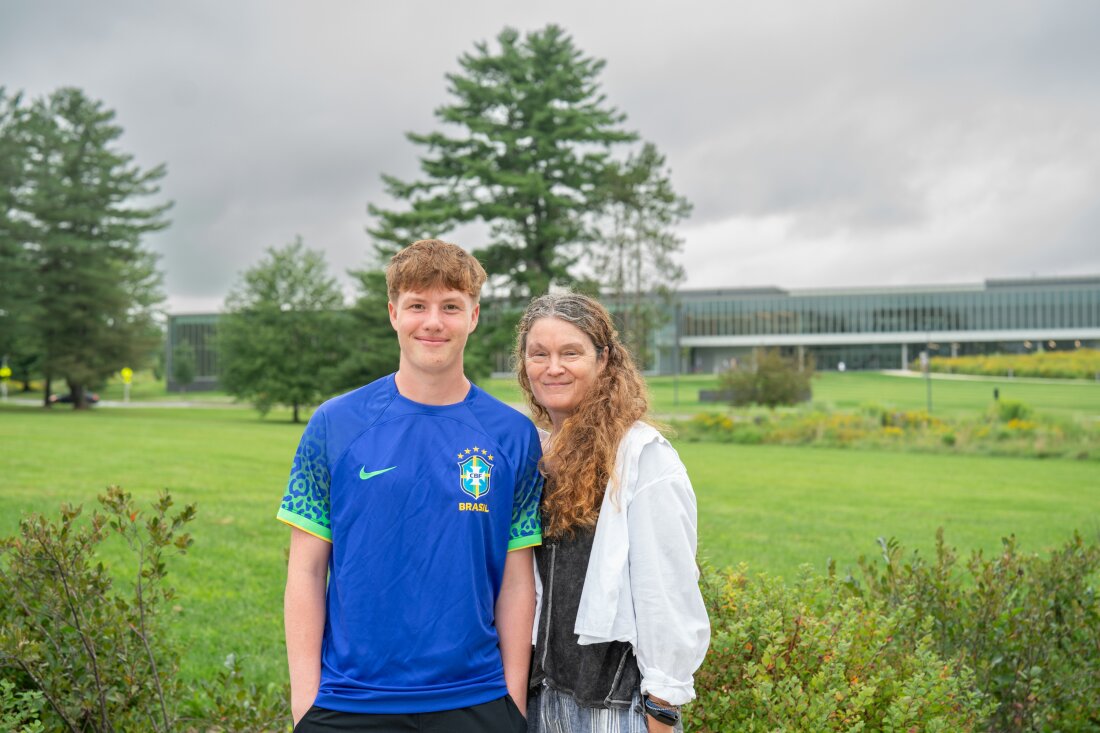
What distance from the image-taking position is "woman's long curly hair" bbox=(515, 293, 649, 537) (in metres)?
2.56

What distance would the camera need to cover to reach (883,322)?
9506 cm

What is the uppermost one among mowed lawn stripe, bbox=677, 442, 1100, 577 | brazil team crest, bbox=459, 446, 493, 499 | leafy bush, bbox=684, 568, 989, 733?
brazil team crest, bbox=459, 446, 493, 499

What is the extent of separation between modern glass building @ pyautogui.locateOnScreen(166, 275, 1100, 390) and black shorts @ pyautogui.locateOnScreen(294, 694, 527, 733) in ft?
285

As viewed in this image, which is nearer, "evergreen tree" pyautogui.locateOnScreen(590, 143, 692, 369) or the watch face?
the watch face

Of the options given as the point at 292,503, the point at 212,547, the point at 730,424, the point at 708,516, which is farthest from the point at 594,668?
the point at 730,424

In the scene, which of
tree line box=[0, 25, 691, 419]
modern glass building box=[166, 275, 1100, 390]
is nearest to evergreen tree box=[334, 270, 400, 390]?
tree line box=[0, 25, 691, 419]

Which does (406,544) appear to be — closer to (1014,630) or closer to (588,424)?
(588,424)

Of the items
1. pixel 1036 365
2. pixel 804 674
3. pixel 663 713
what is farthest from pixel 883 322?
pixel 663 713

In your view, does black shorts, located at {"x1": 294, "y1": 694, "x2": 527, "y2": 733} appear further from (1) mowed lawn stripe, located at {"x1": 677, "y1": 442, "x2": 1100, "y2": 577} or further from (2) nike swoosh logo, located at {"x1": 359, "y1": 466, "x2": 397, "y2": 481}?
(1) mowed lawn stripe, located at {"x1": 677, "y1": 442, "x2": 1100, "y2": 577}

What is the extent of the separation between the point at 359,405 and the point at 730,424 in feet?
94.8

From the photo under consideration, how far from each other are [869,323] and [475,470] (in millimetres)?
99329

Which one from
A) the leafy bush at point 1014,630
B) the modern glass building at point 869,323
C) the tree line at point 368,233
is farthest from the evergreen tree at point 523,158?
the modern glass building at point 869,323

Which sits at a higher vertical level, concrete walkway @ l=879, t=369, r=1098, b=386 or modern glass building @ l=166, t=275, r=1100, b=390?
modern glass building @ l=166, t=275, r=1100, b=390

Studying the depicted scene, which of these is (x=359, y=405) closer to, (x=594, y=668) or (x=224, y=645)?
(x=594, y=668)
